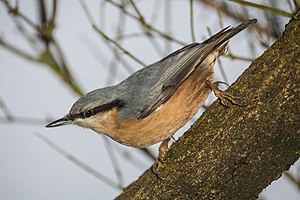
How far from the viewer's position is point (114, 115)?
8.93 feet

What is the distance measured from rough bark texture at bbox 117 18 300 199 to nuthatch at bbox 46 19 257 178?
0.20 meters

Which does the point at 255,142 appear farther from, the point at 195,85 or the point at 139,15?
the point at 139,15

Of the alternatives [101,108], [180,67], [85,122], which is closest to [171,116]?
[180,67]

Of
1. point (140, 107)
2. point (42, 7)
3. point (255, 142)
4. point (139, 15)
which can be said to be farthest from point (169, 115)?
point (42, 7)

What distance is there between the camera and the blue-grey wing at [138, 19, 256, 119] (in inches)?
97.0

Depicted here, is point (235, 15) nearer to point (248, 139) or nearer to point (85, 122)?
point (85, 122)

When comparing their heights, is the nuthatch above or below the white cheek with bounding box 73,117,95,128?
below

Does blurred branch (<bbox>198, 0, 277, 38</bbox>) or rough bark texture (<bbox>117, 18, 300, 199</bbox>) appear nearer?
rough bark texture (<bbox>117, 18, 300, 199</bbox>)

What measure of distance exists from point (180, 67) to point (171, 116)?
23cm

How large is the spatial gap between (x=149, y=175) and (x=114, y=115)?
0.40 m

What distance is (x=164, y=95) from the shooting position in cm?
251

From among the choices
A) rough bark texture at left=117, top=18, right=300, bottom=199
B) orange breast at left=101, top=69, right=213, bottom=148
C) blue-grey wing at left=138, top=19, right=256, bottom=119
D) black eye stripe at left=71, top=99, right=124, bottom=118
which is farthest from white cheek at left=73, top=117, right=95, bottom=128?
rough bark texture at left=117, top=18, right=300, bottom=199

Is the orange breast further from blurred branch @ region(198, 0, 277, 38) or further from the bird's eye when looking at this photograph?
blurred branch @ region(198, 0, 277, 38)

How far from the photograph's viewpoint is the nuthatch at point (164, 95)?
249 centimetres
